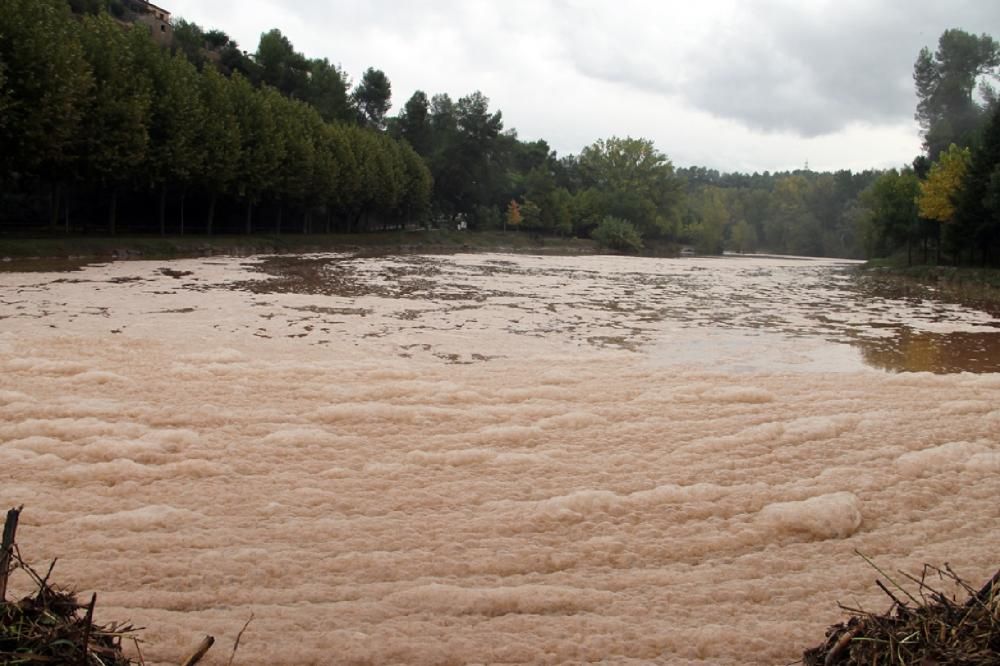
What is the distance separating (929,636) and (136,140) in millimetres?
40771

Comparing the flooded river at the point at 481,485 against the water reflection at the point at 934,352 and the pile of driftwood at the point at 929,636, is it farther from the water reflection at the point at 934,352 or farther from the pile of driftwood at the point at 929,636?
the pile of driftwood at the point at 929,636

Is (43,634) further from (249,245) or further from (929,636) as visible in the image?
(249,245)

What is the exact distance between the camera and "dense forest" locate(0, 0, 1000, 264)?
1361 inches

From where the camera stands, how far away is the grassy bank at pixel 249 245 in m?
31.7

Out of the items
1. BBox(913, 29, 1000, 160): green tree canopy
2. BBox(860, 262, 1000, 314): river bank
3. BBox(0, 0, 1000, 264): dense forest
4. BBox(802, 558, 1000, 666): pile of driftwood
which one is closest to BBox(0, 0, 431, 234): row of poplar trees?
BBox(0, 0, 1000, 264): dense forest

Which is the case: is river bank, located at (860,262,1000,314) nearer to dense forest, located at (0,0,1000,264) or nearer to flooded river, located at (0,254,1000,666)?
dense forest, located at (0,0,1000,264)


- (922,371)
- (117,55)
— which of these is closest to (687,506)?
(922,371)

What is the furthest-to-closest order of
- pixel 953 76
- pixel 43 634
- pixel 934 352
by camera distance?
pixel 953 76
pixel 934 352
pixel 43 634

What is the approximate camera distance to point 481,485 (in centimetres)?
686

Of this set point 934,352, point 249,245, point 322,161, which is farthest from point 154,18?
point 934,352

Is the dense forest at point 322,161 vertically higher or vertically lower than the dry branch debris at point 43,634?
higher

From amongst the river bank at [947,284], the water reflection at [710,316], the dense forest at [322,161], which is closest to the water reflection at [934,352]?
the water reflection at [710,316]

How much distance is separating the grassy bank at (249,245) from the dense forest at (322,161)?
10.4 feet

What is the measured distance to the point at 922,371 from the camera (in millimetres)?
12266
